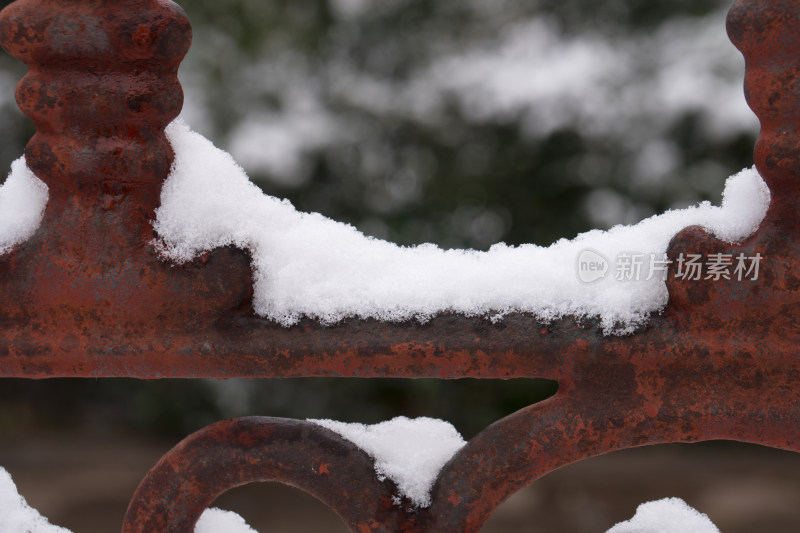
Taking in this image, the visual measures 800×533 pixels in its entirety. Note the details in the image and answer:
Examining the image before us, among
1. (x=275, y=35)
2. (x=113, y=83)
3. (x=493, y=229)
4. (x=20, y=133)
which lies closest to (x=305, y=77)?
(x=275, y=35)

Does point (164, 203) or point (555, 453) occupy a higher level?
point (164, 203)

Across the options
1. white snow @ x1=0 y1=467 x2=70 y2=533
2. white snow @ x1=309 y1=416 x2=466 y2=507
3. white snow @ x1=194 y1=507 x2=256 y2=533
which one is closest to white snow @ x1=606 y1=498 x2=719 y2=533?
white snow @ x1=309 y1=416 x2=466 y2=507

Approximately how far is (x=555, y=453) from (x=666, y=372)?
85mm

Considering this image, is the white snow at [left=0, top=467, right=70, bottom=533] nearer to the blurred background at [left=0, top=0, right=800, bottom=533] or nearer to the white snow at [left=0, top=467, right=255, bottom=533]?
the white snow at [left=0, top=467, right=255, bottom=533]

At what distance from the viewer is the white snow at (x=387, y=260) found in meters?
0.46

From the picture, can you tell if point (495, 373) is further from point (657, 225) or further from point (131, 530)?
point (131, 530)

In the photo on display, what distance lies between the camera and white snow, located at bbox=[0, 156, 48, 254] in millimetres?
486

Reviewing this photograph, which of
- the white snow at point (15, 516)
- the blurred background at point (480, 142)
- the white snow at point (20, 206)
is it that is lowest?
the white snow at point (15, 516)

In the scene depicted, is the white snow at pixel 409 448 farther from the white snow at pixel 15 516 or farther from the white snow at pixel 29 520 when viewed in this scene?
the white snow at pixel 15 516

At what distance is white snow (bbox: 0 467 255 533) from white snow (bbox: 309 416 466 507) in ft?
0.41

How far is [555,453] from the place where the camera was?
1.50ft

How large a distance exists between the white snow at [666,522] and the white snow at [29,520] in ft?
0.92

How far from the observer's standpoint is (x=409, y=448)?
504mm

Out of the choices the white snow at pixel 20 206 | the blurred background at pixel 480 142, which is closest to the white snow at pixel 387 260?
the white snow at pixel 20 206
